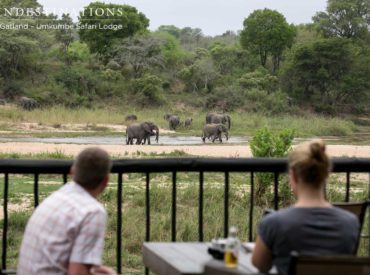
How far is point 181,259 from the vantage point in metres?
3.49

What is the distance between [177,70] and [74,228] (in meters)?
64.3

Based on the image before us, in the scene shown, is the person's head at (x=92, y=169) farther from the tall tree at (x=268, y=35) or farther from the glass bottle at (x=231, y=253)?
the tall tree at (x=268, y=35)

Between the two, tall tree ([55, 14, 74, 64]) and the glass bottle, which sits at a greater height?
tall tree ([55, 14, 74, 64])

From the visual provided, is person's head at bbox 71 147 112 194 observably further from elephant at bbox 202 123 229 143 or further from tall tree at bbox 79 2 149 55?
tall tree at bbox 79 2 149 55

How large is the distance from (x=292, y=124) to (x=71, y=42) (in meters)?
28.0

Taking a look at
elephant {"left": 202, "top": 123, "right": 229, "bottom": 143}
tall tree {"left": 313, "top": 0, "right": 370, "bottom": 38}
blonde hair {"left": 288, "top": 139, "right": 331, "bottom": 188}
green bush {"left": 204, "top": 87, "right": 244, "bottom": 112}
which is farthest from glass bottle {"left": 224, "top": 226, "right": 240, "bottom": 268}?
tall tree {"left": 313, "top": 0, "right": 370, "bottom": 38}

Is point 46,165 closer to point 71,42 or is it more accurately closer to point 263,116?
point 263,116

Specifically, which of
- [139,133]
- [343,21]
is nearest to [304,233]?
[139,133]

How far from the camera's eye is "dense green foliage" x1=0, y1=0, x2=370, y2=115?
190ft

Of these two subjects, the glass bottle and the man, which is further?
the man

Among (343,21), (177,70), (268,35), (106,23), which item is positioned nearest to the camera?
Answer: (106,23)

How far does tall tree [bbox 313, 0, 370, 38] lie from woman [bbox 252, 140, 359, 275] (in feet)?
235

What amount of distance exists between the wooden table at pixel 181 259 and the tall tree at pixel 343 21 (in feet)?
234

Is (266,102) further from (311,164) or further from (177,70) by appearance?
(311,164)
